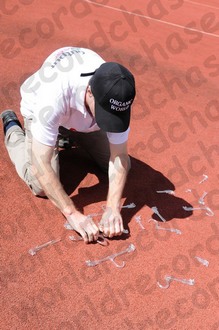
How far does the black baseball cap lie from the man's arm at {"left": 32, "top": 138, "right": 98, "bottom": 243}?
537mm

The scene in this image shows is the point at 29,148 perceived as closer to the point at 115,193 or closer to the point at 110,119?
the point at 115,193

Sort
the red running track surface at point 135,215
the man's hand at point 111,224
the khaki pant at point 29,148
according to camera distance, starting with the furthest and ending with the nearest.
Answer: the khaki pant at point 29,148 → the man's hand at point 111,224 → the red running track surface at point 135,215

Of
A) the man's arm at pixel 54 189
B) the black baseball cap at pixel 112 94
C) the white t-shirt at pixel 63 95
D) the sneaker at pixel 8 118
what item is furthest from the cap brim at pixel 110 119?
the sneaker at pixel 8 118

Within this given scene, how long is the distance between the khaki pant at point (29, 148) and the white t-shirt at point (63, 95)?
474 millimetres

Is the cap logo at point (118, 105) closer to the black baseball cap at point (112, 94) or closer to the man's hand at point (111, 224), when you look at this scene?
the black baseball cap at point (112, 94)

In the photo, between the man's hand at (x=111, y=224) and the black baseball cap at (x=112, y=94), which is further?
the man's hand at (x=111, y=224)

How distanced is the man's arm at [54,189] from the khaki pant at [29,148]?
0.38 metres

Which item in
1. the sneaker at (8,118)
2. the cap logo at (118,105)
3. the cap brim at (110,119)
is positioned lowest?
the sneaker at (8,118)

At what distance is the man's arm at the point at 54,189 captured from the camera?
3.51 metres

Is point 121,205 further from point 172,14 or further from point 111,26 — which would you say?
point 172,14

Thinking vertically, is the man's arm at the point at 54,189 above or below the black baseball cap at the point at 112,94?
below

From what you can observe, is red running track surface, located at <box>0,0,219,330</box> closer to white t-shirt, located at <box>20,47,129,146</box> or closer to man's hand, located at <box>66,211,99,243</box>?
man's hand, located at <box>66,211,99,243</box>

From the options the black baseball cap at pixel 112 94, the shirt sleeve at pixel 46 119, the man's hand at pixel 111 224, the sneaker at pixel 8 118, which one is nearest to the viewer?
the black baseball cap at pixel 112 94

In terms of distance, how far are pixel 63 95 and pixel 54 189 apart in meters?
0.71
